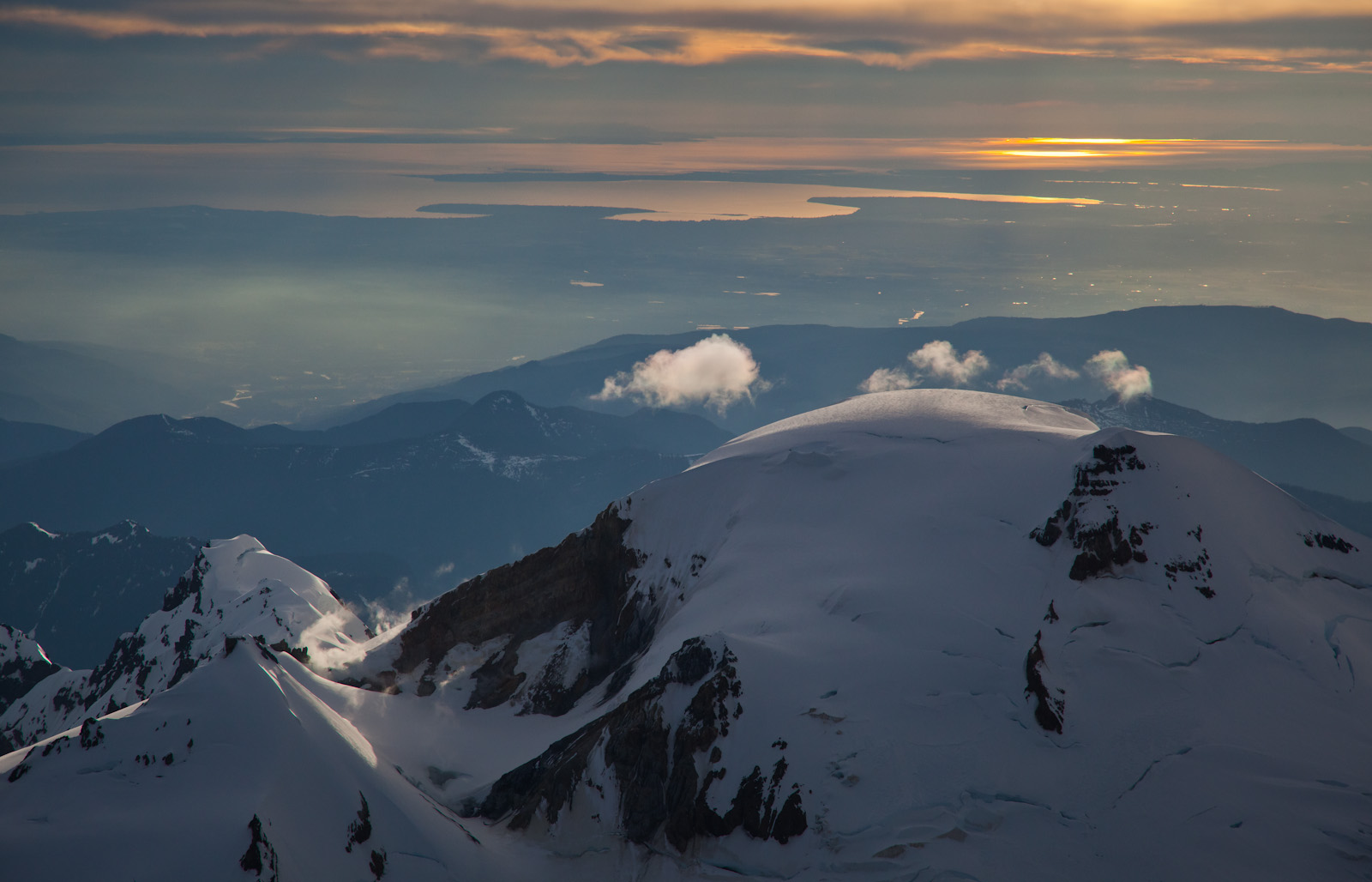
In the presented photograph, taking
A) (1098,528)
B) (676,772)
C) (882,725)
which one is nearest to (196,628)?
(676,772)

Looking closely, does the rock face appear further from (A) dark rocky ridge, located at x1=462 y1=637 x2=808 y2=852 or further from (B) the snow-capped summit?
(A) dark rocky ridge, located at x1=462 y1=637 x2=808 y2=852

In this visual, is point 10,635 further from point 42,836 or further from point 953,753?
point 953,753

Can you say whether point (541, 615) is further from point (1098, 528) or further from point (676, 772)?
point (1098, 528)

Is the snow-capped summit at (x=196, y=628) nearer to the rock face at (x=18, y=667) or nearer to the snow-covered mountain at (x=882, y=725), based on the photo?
the rock face at (x=18, y=667)

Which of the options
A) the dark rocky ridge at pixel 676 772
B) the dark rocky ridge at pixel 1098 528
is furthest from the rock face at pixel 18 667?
the dark rocky ridge at pixel 1098 528

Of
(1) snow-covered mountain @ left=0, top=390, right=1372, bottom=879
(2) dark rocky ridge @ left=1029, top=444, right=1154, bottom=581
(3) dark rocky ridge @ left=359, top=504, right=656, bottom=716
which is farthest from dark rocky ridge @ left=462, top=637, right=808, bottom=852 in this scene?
(2) dark rocky ridge @ left=1029, top=444, right=1154, bottom=581
